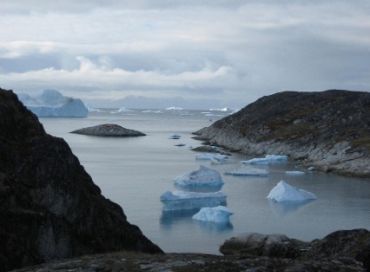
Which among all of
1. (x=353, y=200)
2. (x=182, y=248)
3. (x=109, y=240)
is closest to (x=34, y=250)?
(x=109, y=240)

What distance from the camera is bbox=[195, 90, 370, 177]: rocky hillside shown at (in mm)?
60312

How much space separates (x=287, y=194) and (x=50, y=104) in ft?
444

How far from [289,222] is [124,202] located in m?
9.56

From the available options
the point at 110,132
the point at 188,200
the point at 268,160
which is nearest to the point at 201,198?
the point at 188,200

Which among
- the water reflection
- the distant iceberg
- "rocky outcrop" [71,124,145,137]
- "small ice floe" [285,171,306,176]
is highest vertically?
the distant iceberg

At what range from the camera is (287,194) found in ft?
125

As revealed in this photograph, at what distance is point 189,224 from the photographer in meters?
30.2

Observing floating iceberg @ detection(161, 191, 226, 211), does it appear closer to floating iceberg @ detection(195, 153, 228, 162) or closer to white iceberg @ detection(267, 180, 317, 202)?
white iceberg @ detection(267, 180, 317, 202)

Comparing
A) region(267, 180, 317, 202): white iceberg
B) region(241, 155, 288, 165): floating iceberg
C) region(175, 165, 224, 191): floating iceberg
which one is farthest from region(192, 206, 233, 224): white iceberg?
region(241, 155, 288, 165): floating iceberg

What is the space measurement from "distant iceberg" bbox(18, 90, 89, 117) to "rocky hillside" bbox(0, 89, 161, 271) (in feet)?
465

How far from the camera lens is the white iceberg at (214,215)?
30.4m

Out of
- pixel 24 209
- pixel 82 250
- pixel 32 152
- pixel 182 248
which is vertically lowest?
pixel 182 248

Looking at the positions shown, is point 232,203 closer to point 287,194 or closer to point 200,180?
point 287,194

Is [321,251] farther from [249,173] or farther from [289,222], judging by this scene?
[249,173]
